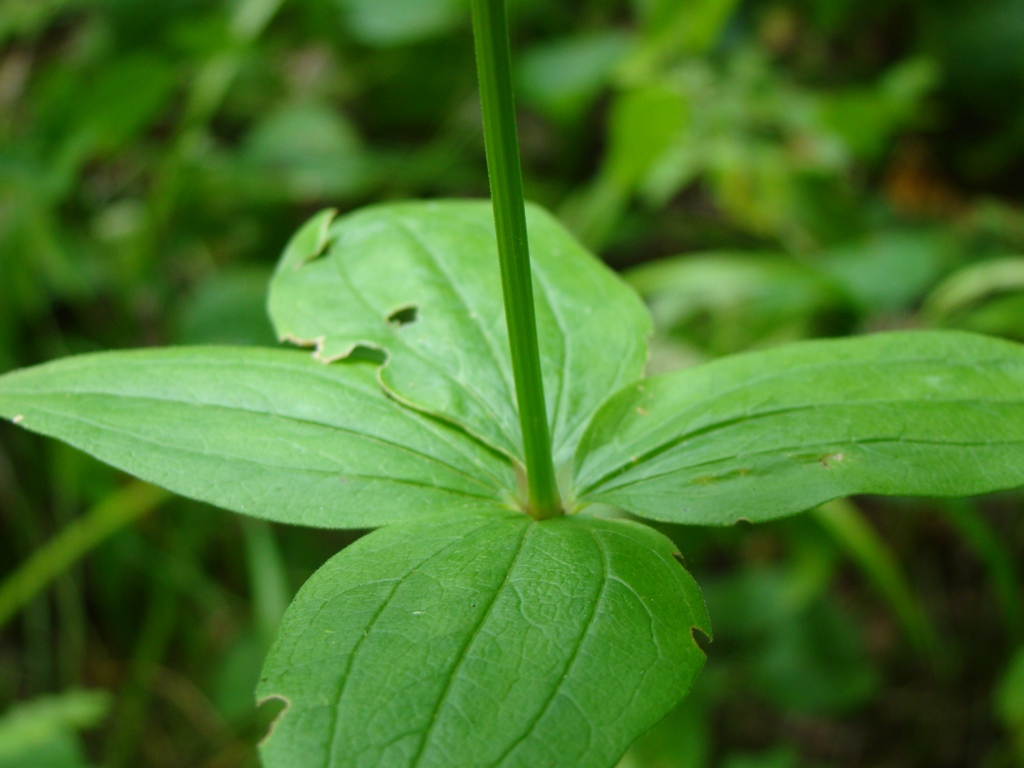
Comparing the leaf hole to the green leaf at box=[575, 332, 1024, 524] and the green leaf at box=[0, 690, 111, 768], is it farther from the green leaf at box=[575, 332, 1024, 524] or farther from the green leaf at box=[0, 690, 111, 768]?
the green leaf at box=[0, 690, 111, 768]

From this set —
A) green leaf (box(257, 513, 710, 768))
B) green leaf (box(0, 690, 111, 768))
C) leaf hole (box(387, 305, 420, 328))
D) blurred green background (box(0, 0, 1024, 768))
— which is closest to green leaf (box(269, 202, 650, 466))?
leaf hole (box(387, 305, 420, 328))

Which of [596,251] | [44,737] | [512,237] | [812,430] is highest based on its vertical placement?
[512,237]

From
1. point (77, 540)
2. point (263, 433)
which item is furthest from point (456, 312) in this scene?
point (77, 540)

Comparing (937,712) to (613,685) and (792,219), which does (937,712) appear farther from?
(613,685)

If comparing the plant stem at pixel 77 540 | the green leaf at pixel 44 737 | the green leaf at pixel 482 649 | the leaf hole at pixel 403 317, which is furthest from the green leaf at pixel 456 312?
the plant stem at pixel 77 540

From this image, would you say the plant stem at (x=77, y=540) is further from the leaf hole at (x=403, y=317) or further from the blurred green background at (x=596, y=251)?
the leaf hole at (x=403, y=317)

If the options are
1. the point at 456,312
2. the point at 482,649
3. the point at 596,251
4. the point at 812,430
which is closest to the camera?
the point at 482,649

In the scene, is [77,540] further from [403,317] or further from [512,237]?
[512,237]
